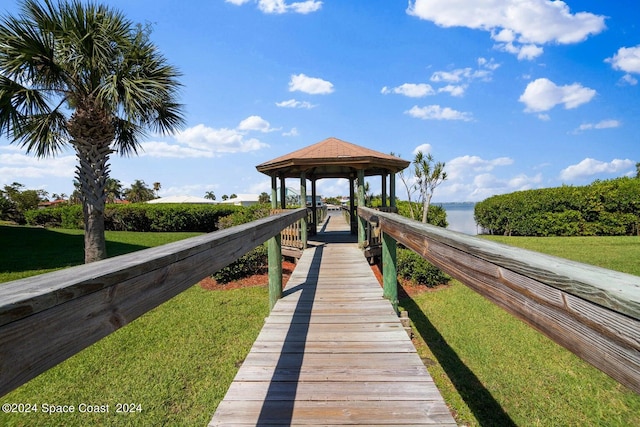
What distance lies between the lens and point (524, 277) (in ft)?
3.38

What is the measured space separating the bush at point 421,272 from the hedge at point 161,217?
41.6 ft

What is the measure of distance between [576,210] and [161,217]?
906 inches

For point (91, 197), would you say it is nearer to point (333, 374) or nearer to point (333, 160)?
point (333, 160)

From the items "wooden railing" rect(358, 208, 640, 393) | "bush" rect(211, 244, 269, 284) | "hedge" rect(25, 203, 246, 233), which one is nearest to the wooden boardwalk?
"wooden railing" rect(358, 208, 640, 393)

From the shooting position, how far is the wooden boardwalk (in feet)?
6.45

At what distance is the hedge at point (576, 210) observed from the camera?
13.4 metres

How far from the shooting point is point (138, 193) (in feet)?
210

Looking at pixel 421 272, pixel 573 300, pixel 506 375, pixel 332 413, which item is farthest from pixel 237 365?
pixel 421 272

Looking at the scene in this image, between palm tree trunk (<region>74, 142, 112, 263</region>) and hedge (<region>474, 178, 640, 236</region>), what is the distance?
17972 mm

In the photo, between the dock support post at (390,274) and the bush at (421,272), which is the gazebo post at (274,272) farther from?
the bush at (421,272)

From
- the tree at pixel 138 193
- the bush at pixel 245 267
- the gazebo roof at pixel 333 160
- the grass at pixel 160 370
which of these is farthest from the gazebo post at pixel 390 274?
the tree at pixel 138 193

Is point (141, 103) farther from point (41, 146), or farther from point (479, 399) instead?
point (479, 399)

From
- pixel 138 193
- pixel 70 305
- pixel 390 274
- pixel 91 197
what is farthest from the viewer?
pixel 138 193

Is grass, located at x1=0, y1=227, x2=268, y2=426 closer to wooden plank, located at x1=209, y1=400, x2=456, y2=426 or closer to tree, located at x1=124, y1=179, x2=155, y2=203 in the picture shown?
wooden plank, located at x1=209, y1=400, x2=456, y2=426
